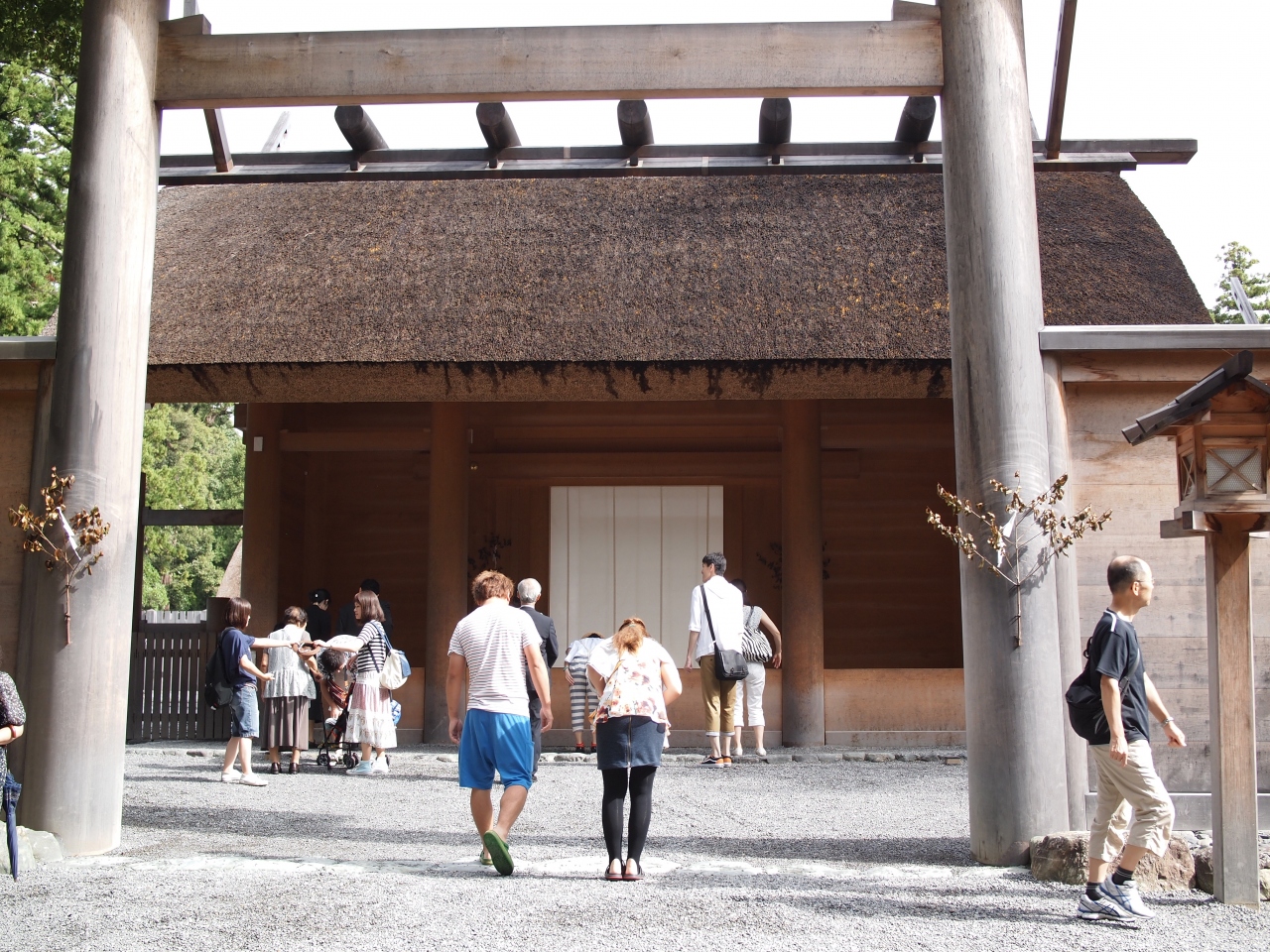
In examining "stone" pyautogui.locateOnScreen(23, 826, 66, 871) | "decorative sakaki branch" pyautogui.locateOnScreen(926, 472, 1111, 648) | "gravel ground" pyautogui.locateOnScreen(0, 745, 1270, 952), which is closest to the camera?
"gravel ground" pyautogui.locateOnScreen(0, 745, 1270, 952)

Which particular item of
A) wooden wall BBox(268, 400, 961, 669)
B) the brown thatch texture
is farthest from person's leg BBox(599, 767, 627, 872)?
wooden wall BBox(268, 400, 961, 669)

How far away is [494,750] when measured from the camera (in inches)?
200

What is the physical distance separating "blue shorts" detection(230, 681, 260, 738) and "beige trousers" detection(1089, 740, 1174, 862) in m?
5.71

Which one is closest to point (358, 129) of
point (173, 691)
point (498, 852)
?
point (173, 691)

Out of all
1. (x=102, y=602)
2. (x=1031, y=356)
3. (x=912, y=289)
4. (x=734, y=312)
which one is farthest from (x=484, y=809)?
(x=912, y=289)

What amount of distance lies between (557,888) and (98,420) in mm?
3030

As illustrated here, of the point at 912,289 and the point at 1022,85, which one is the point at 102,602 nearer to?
the point at 1022,85

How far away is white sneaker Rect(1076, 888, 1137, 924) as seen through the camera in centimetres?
425

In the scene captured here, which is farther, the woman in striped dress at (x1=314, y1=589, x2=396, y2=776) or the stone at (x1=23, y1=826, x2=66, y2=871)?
the woman in striped dress at (x1=314, y1=589, x2=396, y2=776)

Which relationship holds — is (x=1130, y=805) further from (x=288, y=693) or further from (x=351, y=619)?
(x=351, y=619)

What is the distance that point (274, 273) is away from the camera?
33.7ft

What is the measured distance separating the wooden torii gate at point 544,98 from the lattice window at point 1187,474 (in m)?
0.75

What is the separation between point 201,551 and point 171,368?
27566 mm

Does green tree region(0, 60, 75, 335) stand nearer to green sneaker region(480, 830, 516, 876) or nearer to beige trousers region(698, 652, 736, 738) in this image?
beige trousers region(698, 652, 736, 738)
